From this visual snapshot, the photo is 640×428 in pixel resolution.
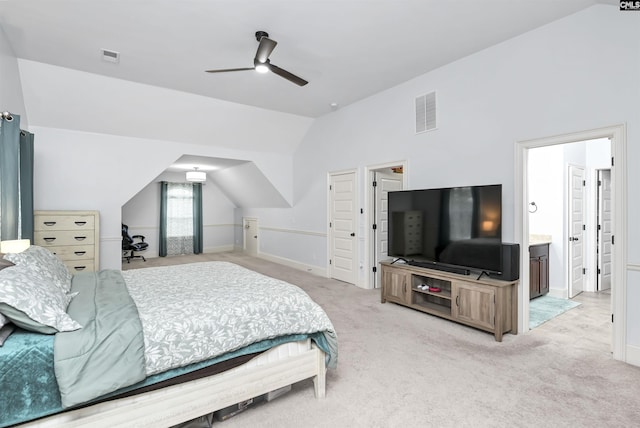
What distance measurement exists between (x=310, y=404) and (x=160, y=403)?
3.08 feet

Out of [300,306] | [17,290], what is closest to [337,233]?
[300,306]

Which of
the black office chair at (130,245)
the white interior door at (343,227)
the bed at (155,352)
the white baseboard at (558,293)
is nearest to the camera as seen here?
the bed at (155,352)

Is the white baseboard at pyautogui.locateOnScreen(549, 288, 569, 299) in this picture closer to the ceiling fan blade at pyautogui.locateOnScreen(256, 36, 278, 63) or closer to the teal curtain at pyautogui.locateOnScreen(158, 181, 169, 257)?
the ceiling fan blade at pyautogui.locateOnScreen(256, 36, 278, 63)

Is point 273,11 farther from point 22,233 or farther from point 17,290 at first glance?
point 22,233

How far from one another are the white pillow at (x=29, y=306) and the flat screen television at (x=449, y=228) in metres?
3.37

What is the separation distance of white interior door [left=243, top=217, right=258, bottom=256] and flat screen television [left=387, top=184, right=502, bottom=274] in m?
4.94

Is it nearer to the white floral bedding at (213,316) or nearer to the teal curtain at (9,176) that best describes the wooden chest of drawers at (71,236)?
the teal curtain at (9,176)

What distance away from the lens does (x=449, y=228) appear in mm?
3596

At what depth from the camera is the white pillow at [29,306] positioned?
1.46 metres

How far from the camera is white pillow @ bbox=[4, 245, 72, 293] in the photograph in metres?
1.99

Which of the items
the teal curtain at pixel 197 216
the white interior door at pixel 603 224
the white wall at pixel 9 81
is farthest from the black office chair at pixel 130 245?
the white interior door at pixel 603 224

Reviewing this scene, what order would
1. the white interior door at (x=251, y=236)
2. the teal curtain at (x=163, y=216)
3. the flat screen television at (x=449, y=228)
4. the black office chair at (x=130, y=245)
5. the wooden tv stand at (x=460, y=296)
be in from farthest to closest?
the white interior door at (x=251, y=236) < the teal curtain at (x=163, y=216) < the black office chair at (x=130, y=245) < the flat screen television at (x=449, y=228) < the wooden tv stand at (x=460, y=296)

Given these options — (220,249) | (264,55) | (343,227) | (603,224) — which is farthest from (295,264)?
(603,224)

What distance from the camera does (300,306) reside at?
2.12m
